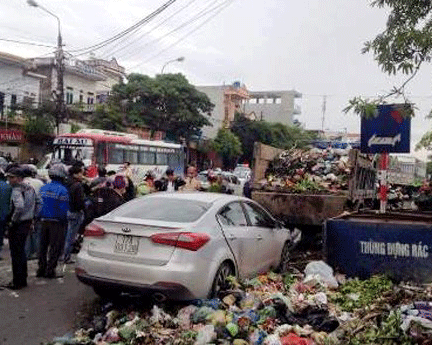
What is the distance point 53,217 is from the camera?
8.69m

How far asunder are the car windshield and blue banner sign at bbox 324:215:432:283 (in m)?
2.21

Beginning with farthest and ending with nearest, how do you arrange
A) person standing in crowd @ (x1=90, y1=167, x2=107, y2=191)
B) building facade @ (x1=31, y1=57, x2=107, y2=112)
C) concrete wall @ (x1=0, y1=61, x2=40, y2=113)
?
building facade @ (x1=31, y1=57, x2=107, y2=112)
concrete wall @ (x1=0, y1=61, x2=40, y2=113)
person standing in crowd @ (x1=90, y1=167, x2=107, y2=191)

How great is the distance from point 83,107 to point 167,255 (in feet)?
125

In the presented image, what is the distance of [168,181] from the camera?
46.5 ft

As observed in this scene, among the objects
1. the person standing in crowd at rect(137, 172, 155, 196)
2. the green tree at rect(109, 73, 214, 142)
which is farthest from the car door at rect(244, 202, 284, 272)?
the green tree at rect(109, 73, 214, 142)

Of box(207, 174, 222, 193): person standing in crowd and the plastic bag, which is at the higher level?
box(207, 174, 222, 193): person standing in crowd

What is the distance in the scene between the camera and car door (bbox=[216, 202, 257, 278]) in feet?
24.3

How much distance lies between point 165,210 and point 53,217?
7.36 feet

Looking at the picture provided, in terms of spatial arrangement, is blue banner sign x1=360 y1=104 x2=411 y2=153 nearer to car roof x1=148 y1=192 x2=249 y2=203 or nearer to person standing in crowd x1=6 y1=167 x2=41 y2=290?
car roof x1=148 y1=192 x2=249 y2=203

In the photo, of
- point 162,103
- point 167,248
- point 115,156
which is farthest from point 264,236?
point 162,103

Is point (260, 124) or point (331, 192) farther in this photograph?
point (260, 124)

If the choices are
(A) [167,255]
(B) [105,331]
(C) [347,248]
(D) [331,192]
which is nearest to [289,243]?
(C) [347,248]

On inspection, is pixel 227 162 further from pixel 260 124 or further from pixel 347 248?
pixel 347 248

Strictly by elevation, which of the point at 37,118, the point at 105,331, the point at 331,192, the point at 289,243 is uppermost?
the point at 37,118
